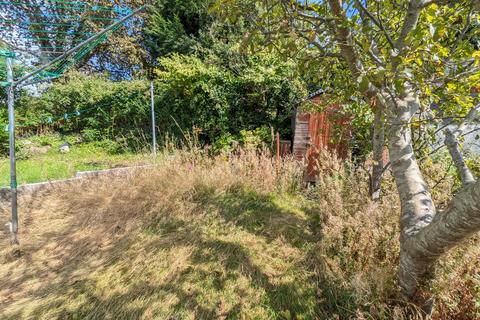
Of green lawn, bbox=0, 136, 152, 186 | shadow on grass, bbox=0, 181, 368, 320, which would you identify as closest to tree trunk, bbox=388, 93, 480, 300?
shadow on grass, bbox=0, 181, 368, 320

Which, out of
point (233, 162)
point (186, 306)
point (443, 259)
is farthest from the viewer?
point (233, 162)

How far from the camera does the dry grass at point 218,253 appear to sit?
1.90 metres

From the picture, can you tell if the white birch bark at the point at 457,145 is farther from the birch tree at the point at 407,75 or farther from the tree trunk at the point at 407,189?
the tree trunk at the point at 407,189

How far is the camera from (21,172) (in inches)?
231

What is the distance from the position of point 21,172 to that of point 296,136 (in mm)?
6315

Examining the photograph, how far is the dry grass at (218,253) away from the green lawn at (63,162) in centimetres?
130

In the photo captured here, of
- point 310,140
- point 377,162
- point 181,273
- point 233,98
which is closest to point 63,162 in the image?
point 233,98

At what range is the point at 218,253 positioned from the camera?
8.27 feet

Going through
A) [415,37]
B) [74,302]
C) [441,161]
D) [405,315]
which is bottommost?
[74,302]

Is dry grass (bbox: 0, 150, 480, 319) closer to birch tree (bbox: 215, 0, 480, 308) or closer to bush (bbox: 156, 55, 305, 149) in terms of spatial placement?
birch tree (bbox: 215, 0, 480, 308)

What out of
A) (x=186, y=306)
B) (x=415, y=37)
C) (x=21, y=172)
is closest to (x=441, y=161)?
(x=415, y=37)

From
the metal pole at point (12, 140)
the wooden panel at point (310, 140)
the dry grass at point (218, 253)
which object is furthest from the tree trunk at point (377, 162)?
the metal pole at point (12, 140)

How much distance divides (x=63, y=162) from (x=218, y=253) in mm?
6193

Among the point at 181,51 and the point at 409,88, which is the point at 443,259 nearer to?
the point at 409,88
